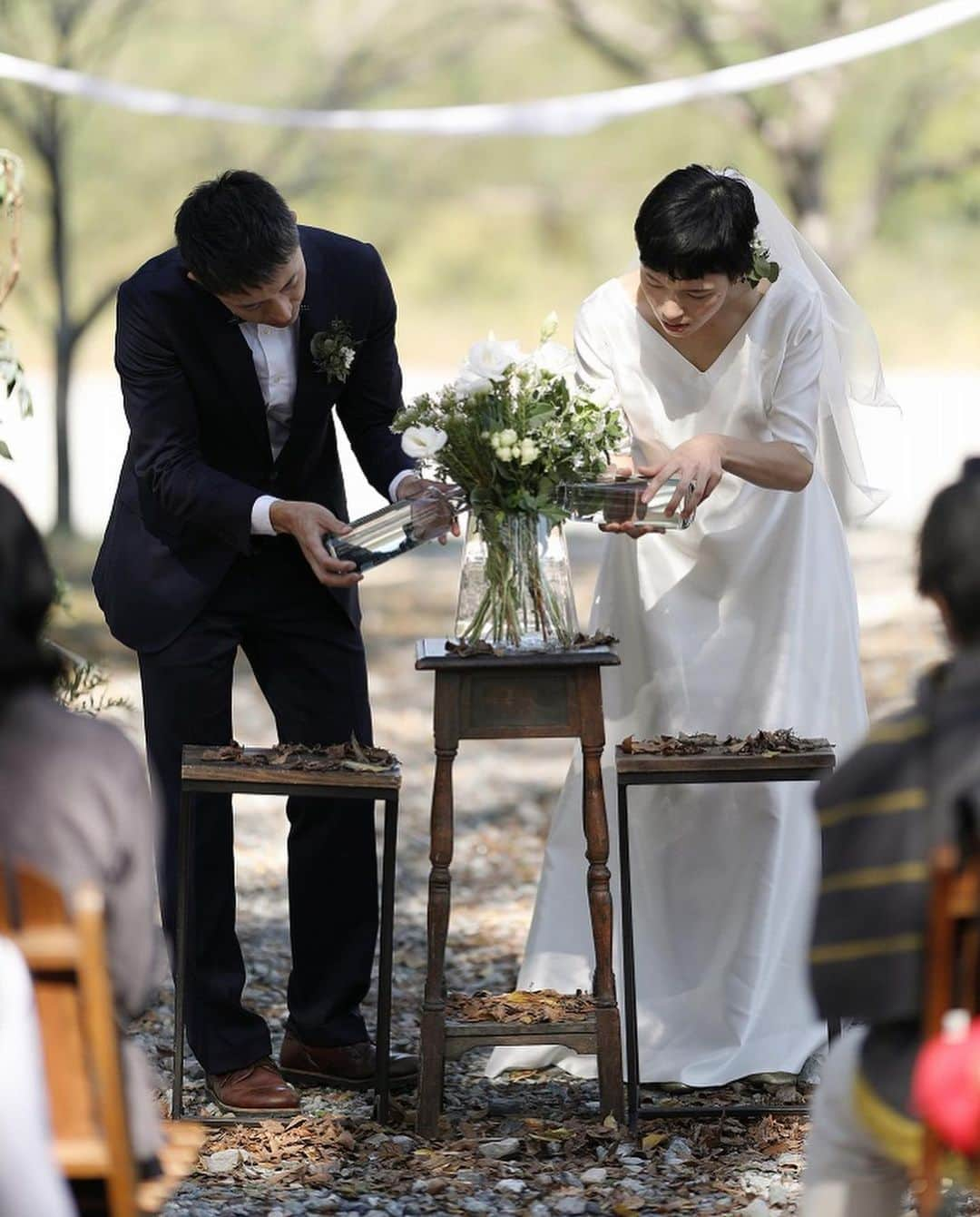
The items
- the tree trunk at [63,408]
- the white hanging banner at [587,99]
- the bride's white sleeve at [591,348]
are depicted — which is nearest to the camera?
the bride's white sleeve at [591,348]

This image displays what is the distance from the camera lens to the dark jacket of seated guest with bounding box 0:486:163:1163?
2.34 metres

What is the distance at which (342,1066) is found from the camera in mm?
4426

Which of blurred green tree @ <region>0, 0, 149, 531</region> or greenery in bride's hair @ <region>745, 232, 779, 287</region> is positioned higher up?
blurred green tree @ <region>0, 0, 149, 531</region>

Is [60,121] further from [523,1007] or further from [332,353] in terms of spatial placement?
[523,1007]

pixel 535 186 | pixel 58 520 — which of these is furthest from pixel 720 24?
pixel 535 186

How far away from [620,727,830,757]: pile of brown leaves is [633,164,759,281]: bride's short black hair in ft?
3.30

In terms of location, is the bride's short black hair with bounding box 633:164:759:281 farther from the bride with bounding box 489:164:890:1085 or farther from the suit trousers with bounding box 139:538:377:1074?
the suit trousers with bounding box 139:538:377:1074

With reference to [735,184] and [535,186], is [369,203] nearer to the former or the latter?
[535,186]

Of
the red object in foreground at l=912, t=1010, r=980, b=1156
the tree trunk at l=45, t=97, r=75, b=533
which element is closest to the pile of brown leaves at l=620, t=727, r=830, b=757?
the red object in foreground at l=912, t=1010, r=980, b=1156

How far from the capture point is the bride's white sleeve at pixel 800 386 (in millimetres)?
4262

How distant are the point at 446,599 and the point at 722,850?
27.1 feet

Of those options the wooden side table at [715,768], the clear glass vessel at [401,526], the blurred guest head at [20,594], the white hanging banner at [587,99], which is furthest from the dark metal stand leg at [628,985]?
the white hanging banner at [587,99]

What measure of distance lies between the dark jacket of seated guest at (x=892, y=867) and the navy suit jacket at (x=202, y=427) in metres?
2.01

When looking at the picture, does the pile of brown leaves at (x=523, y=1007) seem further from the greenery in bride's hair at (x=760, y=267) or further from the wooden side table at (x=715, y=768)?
the greenery in bride's hair at (x=760, y=267)
